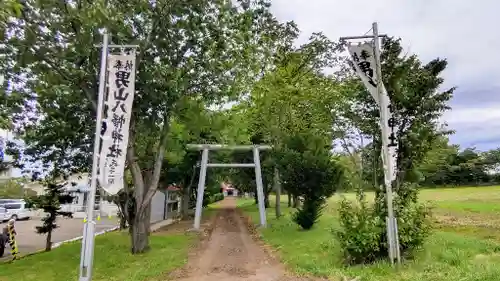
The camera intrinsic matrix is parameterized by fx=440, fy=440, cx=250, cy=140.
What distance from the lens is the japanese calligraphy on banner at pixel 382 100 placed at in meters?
9.71

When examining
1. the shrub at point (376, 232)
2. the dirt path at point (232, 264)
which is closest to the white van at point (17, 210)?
the dirt path at point (232, 264)

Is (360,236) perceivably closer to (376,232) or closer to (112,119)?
(376,232)

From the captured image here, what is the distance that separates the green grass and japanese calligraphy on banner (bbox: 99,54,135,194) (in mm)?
2271

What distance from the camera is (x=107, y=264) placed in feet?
37.1

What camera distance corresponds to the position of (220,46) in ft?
43.5

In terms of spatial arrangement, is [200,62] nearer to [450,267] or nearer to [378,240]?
[378,240]

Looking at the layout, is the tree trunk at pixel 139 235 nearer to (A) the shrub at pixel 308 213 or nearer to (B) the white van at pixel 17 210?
(A) the shrub at pixel 308 213

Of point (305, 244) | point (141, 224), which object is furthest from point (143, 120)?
point (305, 244)

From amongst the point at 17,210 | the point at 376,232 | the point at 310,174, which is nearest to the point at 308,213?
the point at 310,174

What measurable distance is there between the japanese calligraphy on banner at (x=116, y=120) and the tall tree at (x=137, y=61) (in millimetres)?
971

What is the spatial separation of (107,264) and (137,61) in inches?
212

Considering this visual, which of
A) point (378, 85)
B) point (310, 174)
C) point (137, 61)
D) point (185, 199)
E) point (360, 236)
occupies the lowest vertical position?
point (360, 236)

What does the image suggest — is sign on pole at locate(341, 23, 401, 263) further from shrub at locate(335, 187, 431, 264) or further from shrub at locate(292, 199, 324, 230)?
shrub at locate(292, 199, 324, 230)

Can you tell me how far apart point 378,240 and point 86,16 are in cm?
769
